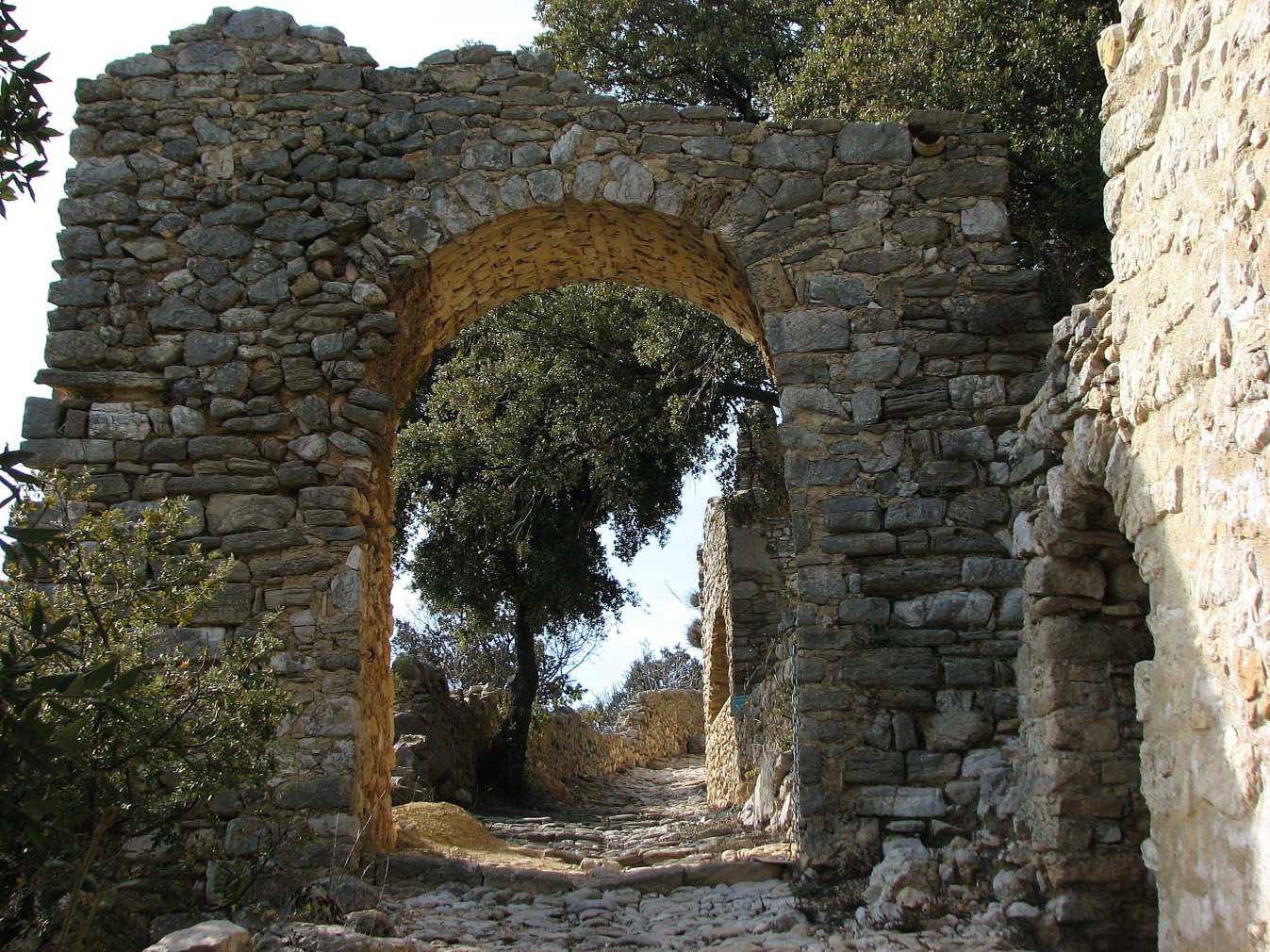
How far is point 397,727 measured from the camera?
1014cm

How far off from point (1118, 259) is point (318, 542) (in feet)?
14.2

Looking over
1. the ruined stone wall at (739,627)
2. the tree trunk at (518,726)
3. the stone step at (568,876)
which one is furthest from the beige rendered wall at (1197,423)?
the tree trunk at (518,726)

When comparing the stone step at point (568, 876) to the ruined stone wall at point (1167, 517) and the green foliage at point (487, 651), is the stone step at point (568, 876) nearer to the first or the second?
the ruined stone wall at point (1167, 517)

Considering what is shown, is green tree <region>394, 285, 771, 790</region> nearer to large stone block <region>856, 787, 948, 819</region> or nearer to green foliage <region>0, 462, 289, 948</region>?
large stone block <region>856, 787, 948, 819</region>

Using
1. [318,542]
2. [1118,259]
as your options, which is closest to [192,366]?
[318,542]

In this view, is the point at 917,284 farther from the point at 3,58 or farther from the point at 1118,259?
the point at 3,58

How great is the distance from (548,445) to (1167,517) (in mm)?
A: 8662

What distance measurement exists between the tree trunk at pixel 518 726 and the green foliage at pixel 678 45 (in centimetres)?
650

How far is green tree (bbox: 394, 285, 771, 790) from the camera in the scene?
1103 cm

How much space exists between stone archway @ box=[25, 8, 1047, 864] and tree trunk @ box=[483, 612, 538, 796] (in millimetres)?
5861

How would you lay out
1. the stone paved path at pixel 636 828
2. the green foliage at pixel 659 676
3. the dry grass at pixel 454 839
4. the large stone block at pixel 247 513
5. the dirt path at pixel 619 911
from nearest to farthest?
the dirt path at pixel 619 911 → the large stone block at pixel 247 513 → the dry grass at pixel 454 839 → the stone paved path at pixel 636 828 → the green foliage at pixel 659 676

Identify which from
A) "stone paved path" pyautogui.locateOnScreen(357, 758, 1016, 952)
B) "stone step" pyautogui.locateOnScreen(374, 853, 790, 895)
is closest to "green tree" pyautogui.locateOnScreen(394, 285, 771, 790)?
"stone paved path" pyautogui.locateOnScreen(357, 758, 1016, 952)

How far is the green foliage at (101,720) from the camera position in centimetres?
303

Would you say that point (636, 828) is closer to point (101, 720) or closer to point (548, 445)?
point (548, 445)
